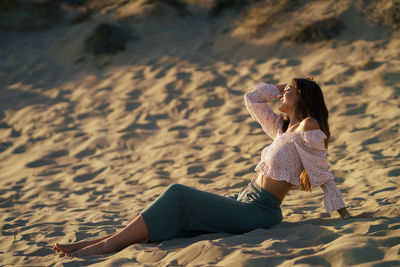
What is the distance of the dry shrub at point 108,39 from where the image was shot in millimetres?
10250

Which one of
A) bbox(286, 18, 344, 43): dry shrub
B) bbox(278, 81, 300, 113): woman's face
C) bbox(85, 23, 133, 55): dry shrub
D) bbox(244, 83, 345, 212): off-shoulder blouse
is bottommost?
bbox(244, 83, 345, 212): off-shoulder blouse

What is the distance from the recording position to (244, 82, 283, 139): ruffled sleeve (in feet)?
11.9

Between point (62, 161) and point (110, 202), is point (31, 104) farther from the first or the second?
point (110, 202)

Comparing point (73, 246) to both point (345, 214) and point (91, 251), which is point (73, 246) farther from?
point (345, 214)

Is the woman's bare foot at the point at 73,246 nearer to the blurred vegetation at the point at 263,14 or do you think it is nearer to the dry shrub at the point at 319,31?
the dry shrub at the point at 319,31

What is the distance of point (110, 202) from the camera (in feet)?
16.0

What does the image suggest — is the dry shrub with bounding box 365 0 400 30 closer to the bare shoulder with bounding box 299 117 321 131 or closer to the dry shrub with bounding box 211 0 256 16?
the dry shrub with bounding box 211 0 256 16

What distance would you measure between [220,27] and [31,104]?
4.60 meters

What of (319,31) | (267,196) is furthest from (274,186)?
(319,31)

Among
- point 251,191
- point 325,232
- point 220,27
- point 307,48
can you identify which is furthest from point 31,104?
point 325,232

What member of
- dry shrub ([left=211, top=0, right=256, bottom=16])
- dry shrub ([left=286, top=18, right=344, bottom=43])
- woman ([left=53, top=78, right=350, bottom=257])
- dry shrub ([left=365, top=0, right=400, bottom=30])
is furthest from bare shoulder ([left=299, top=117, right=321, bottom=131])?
dry shrub ([left=211, top=0, right=256, bottom=16])

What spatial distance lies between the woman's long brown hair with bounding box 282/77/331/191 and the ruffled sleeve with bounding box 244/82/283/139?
1.13ft

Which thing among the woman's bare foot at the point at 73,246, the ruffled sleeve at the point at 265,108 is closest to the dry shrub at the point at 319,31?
the ruffled sleeve at the point at 265,108

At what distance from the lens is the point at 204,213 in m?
3.16
